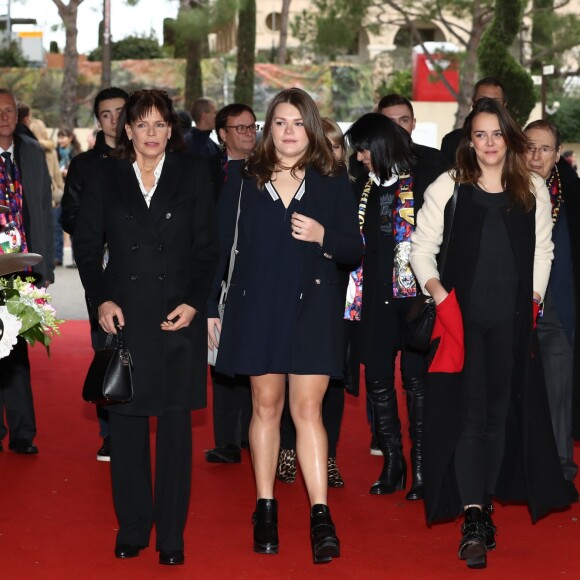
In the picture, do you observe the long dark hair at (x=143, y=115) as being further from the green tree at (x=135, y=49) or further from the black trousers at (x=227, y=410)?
the green tree at (x=135, y=49)

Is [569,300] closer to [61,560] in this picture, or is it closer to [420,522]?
[420,522]

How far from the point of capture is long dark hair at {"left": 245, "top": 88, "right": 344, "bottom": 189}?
530 centimetres

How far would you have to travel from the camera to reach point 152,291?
205 inches

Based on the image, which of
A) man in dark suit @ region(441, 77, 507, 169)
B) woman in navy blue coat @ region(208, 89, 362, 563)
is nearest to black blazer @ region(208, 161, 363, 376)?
woman in navy blue coat @ region(208, 89, 362, 563)

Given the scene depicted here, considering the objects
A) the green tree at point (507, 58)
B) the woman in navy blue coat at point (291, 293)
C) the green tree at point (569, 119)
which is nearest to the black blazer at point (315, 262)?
the woman in navy blue coat at point (291, 293)

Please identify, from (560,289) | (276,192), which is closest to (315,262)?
(276,192)

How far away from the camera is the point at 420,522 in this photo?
5969mm

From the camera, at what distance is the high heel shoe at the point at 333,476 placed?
261 inches

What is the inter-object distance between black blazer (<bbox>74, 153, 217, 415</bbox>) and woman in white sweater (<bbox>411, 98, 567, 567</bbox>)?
1.00m

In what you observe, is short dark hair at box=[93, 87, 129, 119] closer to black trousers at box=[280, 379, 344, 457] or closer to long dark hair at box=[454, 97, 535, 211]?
black trousers at box=[280, 379, 344, 457]

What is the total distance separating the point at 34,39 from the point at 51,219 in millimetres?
41210

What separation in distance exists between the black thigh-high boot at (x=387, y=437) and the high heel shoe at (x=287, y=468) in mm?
480

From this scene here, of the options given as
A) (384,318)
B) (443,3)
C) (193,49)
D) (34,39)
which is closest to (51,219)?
(384,318)

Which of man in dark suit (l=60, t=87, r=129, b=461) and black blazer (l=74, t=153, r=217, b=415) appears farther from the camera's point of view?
man in dark suit (l=60, t=87, r=129, b=461)
